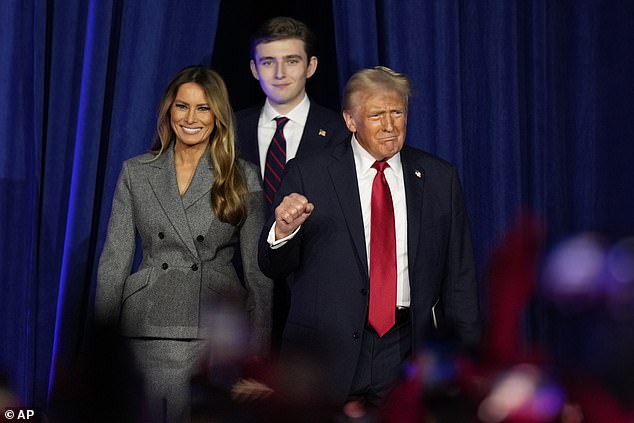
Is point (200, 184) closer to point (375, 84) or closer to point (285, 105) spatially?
point (375, 84)

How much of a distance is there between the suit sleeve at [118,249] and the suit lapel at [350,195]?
492 mm

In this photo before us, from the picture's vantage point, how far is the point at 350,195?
Result: 211 cm

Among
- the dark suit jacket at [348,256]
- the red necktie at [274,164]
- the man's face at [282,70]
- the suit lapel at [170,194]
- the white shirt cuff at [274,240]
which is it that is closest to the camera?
the white shirt cuff at [274,240]

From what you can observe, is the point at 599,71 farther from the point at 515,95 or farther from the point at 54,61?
the point at 54,61

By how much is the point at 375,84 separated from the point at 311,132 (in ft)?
1.75

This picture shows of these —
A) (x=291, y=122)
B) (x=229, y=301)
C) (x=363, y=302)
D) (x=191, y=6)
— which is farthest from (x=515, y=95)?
(x=229, y=301)

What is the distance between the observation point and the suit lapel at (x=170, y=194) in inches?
85.1

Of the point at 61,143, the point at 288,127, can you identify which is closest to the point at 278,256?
the point at 288,127

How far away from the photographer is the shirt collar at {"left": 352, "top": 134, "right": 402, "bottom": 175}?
2166 millimetres

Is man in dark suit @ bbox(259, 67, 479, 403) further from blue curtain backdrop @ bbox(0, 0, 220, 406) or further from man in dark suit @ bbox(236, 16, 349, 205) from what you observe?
blue curtain backdrop @ bbox(0, 0, 220, 406)

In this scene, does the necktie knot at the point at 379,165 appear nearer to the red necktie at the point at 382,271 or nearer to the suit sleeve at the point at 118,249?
the red necktie at the point at 382,271

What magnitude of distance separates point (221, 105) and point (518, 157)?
1.27 m

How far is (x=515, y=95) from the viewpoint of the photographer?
3129mm

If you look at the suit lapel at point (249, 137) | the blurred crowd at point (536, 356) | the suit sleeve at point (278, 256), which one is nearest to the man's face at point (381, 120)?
the suit sleeve at point (278, 256)
